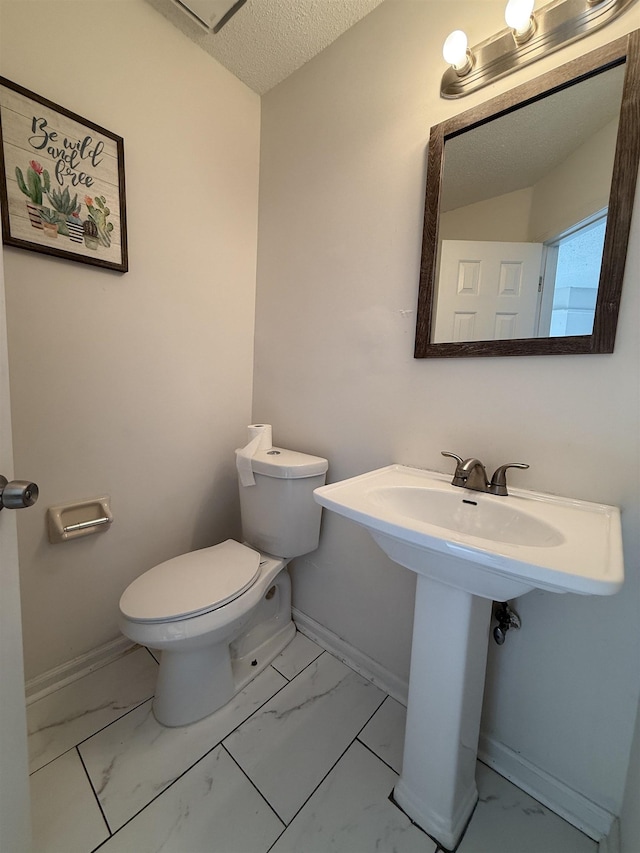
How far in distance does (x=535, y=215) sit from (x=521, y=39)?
16.5 inches

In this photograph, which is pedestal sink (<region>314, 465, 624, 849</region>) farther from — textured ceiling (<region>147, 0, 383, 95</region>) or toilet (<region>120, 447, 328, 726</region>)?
textured ceiling (<region>147, 0, 383, 95</region>)

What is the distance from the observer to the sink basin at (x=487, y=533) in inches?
20.2

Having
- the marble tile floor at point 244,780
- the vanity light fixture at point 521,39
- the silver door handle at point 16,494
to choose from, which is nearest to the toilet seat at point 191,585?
the marble tile floor at point 244,780

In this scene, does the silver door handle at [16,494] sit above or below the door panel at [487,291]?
below

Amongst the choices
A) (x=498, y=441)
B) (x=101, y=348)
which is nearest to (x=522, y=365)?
(x=498, y=441)

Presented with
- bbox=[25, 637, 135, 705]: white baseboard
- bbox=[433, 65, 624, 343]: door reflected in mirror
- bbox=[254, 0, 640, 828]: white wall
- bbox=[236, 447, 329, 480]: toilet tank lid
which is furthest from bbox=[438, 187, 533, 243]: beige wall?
bbox=[25, 637, 135, 705]: white baseboard

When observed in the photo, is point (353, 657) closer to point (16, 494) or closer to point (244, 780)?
point (244, 780)

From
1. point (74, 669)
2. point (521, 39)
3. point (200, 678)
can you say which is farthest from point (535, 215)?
point (74, 669)

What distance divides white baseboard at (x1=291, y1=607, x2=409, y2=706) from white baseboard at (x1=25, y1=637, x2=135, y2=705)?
2.32 feet

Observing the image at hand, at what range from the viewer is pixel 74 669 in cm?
118

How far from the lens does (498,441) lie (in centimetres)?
92

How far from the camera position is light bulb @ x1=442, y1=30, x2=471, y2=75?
854 millimetres

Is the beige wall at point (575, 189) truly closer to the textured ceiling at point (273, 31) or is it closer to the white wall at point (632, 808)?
the textured ceiling at point (273, 31)

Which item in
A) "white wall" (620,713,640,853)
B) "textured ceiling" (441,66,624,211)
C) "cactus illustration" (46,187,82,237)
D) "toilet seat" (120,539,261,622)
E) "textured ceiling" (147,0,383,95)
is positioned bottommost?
"white wall" (620,713,640,853)
